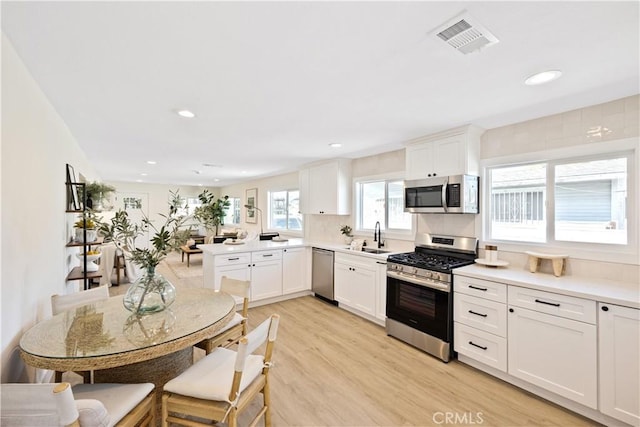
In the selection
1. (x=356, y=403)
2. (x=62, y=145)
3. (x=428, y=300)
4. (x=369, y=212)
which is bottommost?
(x=356, y=403)

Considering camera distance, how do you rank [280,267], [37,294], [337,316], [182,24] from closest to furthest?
[182,24] → [37,294] → [337,316] → [280,267]

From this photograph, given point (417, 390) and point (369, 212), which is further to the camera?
point (369, 212)

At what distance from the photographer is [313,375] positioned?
248 cm

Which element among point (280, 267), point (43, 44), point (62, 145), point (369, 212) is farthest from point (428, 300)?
point (62, 145)

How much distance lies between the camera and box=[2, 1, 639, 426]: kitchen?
155 centimetres

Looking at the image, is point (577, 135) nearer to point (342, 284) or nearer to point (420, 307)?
point (420, 307)

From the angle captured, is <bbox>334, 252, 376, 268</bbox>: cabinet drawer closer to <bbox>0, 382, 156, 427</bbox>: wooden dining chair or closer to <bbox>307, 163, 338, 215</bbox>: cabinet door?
<bbox>307, 163, 338, 215</bbox>: cabinet door

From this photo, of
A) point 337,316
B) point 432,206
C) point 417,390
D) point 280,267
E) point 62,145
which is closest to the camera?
point 417,390

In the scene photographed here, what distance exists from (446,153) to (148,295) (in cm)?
309

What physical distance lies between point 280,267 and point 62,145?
2.97 meters

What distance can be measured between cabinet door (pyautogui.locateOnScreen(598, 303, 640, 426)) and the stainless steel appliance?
40.7 inches

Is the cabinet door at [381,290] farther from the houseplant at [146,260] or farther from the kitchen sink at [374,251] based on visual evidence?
the houseplant at [146,260]

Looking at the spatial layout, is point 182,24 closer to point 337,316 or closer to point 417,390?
point 417,390

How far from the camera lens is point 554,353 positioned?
2.07 metres
